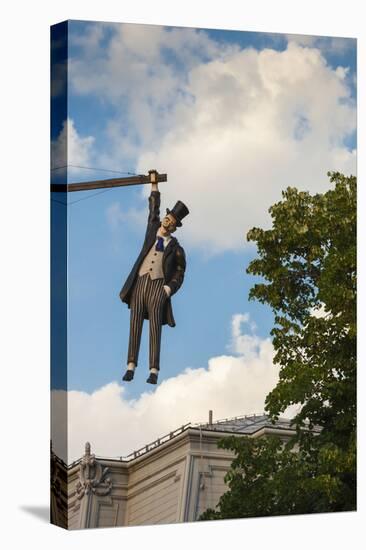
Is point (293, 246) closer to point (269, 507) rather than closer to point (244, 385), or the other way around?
point (244, 385)

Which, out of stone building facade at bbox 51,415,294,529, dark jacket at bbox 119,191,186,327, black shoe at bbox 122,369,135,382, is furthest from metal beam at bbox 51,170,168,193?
stone building facade at bbox 51,415,294,529

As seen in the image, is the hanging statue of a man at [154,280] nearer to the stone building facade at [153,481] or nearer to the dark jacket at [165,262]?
the dark jacket at [165,262]

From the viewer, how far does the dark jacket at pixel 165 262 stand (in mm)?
12977

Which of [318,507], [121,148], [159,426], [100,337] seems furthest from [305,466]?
[121,148]

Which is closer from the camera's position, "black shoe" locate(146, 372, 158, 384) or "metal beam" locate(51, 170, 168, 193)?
"metal beam" locate(51, 170, 168, 193)

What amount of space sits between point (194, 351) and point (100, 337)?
0.93 metres

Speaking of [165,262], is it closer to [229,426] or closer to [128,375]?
[128,375]

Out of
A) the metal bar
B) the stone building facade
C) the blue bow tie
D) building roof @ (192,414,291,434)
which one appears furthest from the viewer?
building roof @ (192,414,291,434)

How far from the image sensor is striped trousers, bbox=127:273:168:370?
42.6 ft

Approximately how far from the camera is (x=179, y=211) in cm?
1326

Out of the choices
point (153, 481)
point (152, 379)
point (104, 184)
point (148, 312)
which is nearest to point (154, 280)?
point (148, 312)

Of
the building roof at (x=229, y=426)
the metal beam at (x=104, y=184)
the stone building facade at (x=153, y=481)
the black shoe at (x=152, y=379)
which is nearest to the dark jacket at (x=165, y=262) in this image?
the metal beam at (x=104, y=184)

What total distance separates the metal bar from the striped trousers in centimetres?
78

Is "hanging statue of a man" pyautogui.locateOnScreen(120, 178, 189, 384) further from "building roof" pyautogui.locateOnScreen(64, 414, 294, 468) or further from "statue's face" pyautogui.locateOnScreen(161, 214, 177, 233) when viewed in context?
"building roof" pyautogui.locateOnScreen(64, 414, 294, 468)
